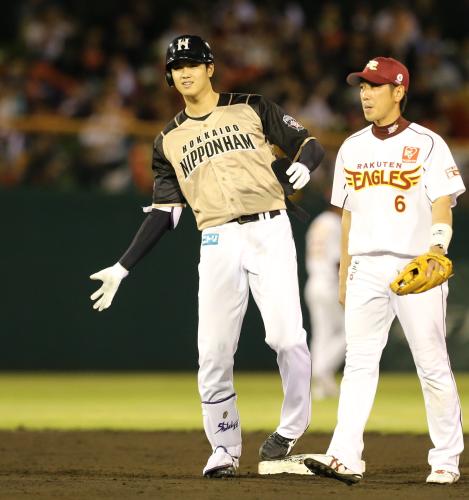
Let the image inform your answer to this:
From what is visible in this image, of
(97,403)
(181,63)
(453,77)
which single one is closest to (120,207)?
(97,403)

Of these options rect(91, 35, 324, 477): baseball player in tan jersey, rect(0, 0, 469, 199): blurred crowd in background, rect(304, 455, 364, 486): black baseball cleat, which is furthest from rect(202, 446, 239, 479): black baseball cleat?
rect(0, 0, 469, 199): blurred crowd in background

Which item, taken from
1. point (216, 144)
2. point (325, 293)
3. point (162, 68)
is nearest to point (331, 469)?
point (216, 144)

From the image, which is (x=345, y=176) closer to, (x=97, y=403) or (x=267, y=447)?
(x=267, y=447)

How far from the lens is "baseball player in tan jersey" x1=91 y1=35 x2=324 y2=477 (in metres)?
7.65

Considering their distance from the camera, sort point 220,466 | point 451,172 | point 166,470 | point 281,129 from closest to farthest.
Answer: point 451,172 < point 220,466 < point 281,129 < point 166,470

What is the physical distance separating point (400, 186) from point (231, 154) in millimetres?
1091

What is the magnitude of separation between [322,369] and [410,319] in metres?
6.85

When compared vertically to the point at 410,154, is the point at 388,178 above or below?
below

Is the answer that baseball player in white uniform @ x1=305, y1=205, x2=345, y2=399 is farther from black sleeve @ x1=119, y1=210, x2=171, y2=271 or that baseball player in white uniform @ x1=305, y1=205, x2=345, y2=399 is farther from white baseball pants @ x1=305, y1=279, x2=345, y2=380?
black sleeve @ x1=119, y1=210, x2=171, y2=271

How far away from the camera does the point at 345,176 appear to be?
7.48 m

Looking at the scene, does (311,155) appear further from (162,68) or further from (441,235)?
(162,68)

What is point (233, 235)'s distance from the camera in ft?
25.3

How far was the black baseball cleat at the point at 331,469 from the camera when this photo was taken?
7.10 m

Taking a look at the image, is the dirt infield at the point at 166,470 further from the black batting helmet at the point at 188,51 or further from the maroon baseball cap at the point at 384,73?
the black batting helmet at the point at 188,51
